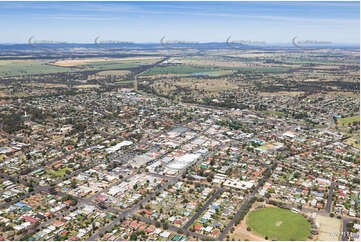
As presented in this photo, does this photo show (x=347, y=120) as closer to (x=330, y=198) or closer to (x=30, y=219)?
(x=330, y=198)

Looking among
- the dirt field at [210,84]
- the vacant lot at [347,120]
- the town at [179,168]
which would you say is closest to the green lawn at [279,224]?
the town at [179,168]

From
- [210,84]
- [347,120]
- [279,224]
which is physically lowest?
[279,224]

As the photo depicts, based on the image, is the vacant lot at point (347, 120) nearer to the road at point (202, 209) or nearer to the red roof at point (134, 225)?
the road at point (202, 209)

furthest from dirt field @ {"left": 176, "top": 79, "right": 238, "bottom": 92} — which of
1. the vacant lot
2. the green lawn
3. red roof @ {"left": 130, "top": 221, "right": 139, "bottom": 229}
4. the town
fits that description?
red roof @ {"left": 130, "top": 221, "right": 139, "bottom": 229}

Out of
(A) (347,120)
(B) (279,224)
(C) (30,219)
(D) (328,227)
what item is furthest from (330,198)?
(A) (347,120)

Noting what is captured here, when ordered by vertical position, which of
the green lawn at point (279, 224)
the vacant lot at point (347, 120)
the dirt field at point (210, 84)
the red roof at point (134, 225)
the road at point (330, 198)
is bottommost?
the green lawn at point (279, 224)

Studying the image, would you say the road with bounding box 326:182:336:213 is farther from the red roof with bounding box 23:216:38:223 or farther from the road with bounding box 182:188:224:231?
the red roof with bounding box 23:216:38:223

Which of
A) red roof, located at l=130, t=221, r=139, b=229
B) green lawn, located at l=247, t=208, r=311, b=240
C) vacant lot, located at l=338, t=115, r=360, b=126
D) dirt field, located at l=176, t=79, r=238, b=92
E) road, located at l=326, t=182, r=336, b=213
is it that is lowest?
green lawn, located at l=247, t=208, r=311, b=240
